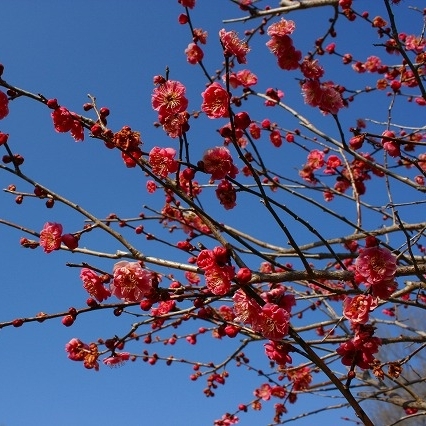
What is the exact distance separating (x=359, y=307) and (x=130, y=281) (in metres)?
0.90

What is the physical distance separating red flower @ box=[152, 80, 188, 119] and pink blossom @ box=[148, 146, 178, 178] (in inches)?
5.9

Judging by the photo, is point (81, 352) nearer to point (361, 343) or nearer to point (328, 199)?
point (361, 343)

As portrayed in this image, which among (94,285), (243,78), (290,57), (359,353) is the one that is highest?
(243,78)

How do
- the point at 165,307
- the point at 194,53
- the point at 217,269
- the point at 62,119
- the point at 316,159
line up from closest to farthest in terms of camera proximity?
the point at 217,269
the point at 62,119
the point at 165,307
the point at 194,53
the point at 316,159

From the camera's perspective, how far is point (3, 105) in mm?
2182

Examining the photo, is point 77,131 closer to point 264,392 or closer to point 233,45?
point 233,45

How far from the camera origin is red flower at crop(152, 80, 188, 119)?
2109 mm

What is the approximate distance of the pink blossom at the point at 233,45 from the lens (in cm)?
204

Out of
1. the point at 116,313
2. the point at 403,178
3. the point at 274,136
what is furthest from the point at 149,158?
the point at 274,136

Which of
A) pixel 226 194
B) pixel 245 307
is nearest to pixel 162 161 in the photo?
pixel 226 194

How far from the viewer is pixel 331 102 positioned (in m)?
2.46

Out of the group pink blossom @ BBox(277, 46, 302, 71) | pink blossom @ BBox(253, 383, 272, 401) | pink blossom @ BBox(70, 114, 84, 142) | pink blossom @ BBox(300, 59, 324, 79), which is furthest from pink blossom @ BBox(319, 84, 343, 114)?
pink blossom @ BBox(253, 383, 272, 401)

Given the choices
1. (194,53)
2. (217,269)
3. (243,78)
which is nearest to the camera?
(217,269)

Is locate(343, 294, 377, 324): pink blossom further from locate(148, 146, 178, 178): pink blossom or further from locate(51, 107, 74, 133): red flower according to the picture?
locate(51, 107, 74, 133): red flower
